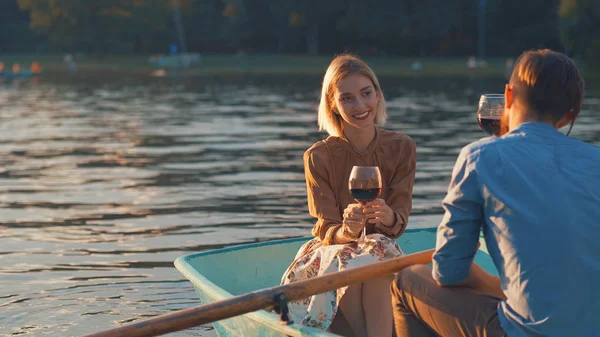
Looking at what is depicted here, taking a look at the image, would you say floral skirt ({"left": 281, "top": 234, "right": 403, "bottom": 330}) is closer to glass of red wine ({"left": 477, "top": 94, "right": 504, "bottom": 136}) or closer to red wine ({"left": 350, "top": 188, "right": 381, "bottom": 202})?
red wine ({"left": 350, "top": 188, "right": 381, "bottom": 202})

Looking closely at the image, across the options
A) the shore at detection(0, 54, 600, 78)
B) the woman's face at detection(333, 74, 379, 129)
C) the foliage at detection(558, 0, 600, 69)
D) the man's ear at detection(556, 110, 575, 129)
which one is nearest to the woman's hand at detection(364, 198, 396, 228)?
the woman's face at detection(333, 74, 379, 129)

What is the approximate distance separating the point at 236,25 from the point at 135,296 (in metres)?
66.9

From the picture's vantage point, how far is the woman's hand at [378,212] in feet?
16.7

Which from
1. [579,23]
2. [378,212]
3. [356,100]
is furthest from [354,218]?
[579,23]

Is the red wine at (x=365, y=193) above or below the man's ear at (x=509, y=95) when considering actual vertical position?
below

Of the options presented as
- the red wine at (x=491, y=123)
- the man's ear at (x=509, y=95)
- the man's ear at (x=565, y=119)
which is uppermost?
the man's ear at (x=509, y=95)

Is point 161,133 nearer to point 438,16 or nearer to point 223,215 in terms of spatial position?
point 223,215

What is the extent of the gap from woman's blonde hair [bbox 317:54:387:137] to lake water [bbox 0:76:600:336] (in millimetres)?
1838

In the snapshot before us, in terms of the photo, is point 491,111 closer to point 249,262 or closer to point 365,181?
point 365,181

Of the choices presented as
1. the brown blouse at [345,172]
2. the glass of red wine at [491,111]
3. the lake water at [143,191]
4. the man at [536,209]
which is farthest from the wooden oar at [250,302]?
the lake water at [143,191]

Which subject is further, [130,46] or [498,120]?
[130,46]

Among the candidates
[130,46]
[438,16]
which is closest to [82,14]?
[130,46]

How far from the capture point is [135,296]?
303 inches

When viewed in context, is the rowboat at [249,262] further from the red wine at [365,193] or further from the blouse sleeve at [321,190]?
the red wine at [365,193]
